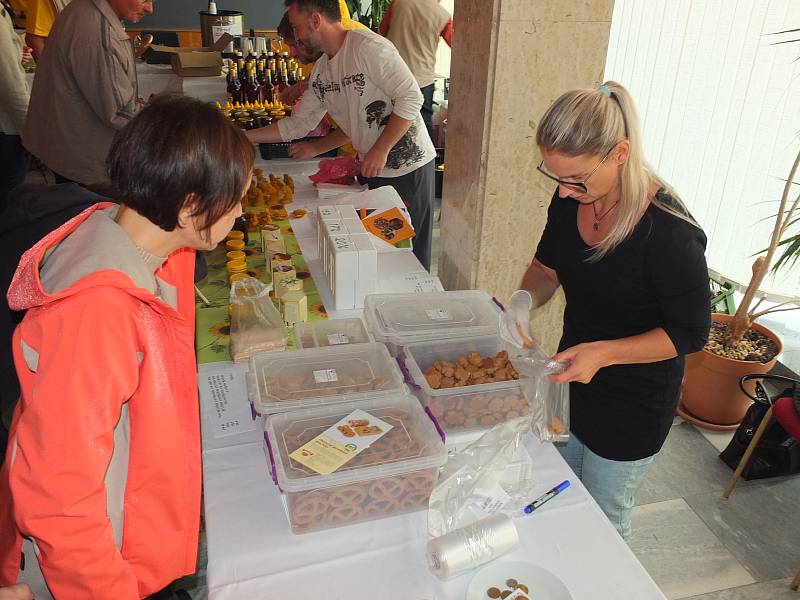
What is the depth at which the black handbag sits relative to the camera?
2547 mm

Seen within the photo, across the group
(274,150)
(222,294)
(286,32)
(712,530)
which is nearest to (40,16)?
(286,32)

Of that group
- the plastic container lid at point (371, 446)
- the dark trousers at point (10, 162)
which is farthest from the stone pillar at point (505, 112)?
the dark trousers at point (10, 162)

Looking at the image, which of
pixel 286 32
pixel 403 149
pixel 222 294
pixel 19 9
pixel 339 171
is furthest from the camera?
pixel 19 9

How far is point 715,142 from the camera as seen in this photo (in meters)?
3.16

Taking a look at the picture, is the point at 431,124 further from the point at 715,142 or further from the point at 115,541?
the point at 115,541

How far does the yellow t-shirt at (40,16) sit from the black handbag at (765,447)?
16.6ft

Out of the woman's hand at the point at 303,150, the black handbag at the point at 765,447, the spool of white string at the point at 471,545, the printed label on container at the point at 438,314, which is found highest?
the woman's hand at the point at 303,150

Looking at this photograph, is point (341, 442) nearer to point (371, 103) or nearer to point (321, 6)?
point (371, 103)

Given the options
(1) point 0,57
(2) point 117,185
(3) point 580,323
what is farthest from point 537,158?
(1) point 0,57

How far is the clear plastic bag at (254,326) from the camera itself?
1761mm

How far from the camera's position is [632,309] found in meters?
1.50

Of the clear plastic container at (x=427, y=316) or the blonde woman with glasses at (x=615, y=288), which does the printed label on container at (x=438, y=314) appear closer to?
the clear plastic container at (x=427, y=316)

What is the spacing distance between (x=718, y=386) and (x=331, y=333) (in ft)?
6.46

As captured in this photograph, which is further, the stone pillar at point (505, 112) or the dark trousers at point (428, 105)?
the dark trousers at point (428, 105)
